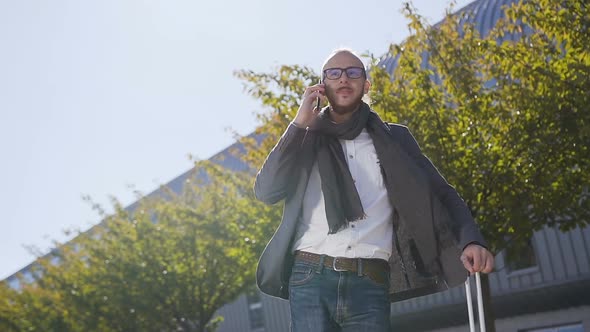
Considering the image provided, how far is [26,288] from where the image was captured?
3164cm

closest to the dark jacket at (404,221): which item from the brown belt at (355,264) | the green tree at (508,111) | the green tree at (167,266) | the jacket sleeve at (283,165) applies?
the jacket sleeve at (283,165)

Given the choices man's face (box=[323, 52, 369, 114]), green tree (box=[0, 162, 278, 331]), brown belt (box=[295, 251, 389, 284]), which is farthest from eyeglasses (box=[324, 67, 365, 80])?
green tree (box=[0, 162, 278, 331])

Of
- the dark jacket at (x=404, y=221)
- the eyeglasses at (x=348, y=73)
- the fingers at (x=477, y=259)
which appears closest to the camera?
the fingers at (x=477, y=259)

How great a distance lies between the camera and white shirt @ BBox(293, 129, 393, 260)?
3834 mm

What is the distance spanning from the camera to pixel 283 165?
155 inches

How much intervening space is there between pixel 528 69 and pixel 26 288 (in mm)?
23282

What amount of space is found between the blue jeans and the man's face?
705mm

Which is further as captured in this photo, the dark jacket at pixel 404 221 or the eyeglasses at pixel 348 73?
the eyeglasses at pixel 348 73

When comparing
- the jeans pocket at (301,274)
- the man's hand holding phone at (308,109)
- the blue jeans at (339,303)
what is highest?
the man's hand holding phone at (308,109)

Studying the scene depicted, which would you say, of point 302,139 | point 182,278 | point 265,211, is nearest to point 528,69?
point 265,211

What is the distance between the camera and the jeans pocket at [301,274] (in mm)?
3814

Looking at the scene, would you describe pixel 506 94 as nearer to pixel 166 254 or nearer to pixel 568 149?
pixel 568 149

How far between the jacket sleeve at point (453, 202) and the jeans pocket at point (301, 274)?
0.60 meters

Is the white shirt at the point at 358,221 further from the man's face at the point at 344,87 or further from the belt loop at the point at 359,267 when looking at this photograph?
the man's face at the point at 344,87
